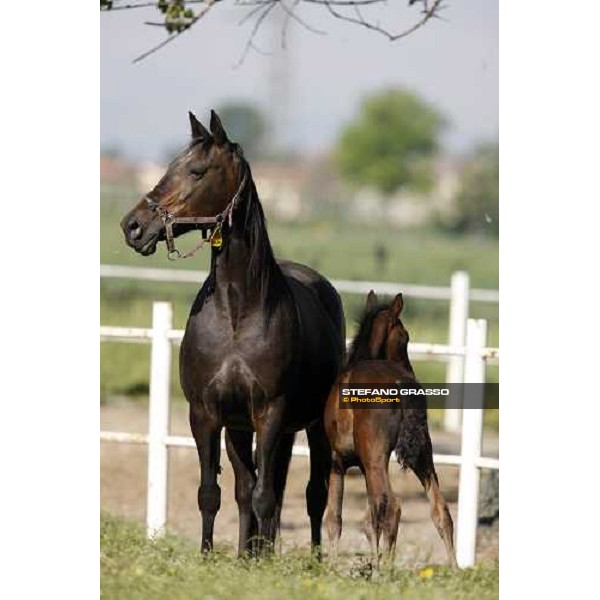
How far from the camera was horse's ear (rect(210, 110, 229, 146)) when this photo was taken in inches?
226

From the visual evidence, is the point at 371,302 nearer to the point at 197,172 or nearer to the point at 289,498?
the point at 197,172

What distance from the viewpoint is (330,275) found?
50.2 feet

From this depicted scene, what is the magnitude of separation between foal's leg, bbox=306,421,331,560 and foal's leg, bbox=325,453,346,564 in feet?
0.98

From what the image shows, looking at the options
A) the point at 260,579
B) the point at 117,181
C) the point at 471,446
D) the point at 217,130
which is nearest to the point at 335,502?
the point at 260,579

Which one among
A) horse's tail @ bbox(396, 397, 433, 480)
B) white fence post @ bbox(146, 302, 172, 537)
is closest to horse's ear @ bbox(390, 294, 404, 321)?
horse's tail @ bbox(396, 397, 433, 480)

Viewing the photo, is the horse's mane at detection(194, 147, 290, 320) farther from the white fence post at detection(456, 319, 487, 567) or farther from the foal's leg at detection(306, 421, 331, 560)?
the white fence post at detection(456, 319, 487, 567)

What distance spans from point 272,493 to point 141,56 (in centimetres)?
193

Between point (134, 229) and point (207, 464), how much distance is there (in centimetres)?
105

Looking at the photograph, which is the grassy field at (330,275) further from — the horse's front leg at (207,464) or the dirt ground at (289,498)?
the horse's front leg at (207,464)
